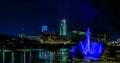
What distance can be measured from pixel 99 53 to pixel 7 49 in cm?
2147

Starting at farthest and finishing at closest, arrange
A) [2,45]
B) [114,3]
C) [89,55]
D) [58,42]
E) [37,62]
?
1. [58,42]
2. [2,45]
3. [37,62]
4. [89,55]
5. [114,3]

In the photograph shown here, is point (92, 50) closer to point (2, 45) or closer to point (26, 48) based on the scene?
point (2, 45)

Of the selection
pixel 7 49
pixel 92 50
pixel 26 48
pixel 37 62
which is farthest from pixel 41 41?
pixel 92 50

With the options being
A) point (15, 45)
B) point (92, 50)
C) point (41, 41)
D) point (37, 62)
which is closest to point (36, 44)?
point (41, 41)

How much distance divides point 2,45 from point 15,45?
2.42 meters

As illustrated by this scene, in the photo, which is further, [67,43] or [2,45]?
[67,43]

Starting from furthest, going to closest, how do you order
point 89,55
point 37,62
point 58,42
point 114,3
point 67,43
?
point 58,42
point 67,43
point 37,62
point 89,55
point 114,3

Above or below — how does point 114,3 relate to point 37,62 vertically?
above

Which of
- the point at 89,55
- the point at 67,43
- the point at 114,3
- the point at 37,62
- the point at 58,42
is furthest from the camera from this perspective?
the point at 58,42

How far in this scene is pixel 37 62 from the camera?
887 inches

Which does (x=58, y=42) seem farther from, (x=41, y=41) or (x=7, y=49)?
(x=7, y=49)

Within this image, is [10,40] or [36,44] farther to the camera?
[36,44]

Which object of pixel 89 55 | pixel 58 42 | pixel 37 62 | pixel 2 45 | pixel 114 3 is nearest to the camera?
pixel 114 3

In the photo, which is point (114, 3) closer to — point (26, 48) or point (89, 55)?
point (89, 55)
